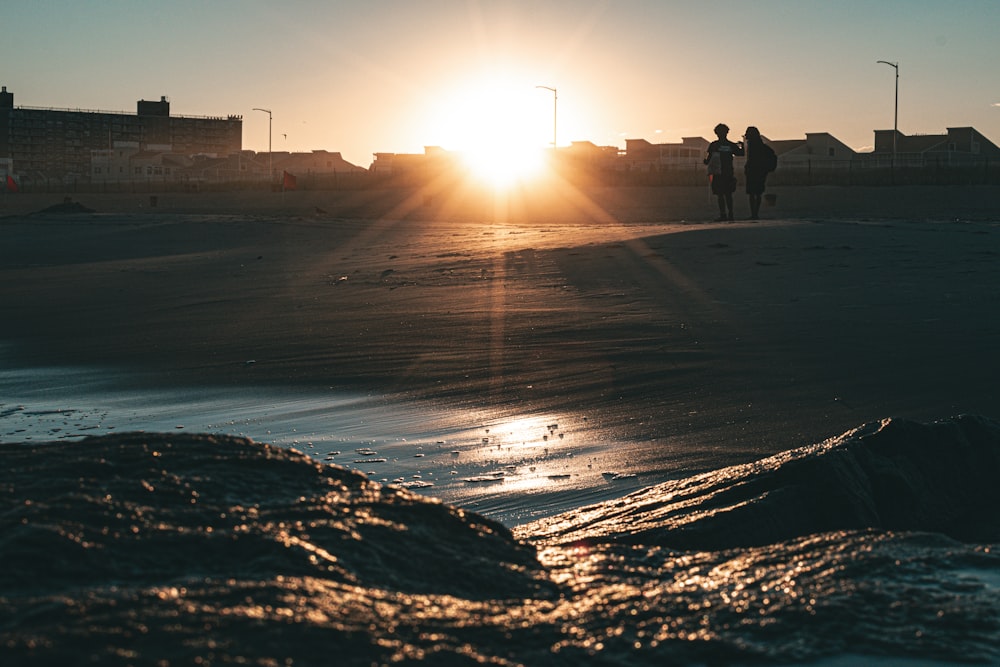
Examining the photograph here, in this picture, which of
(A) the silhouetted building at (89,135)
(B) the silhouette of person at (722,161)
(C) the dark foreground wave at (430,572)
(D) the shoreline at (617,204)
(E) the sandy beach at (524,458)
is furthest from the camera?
(A) the silhouetted building at (89,135)

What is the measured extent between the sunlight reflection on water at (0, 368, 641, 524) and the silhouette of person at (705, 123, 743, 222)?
11.0 metres

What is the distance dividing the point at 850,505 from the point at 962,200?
32655 mm

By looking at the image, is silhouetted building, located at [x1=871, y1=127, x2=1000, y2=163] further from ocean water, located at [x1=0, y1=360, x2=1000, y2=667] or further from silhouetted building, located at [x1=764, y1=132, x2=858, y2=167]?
ocean water, located at [x1=0, y1=360, x2=1000, y2=667]

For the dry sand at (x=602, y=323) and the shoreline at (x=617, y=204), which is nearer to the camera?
the dry sand at (x=602, y=323)

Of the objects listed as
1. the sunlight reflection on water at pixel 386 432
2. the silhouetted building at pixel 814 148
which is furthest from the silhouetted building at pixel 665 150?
Result: the sunlight reflection on water at pixel 386 432

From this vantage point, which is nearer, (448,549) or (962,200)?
(448,549)

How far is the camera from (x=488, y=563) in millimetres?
2576

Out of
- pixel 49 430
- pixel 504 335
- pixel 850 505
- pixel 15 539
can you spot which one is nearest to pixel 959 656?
pixel 850 505

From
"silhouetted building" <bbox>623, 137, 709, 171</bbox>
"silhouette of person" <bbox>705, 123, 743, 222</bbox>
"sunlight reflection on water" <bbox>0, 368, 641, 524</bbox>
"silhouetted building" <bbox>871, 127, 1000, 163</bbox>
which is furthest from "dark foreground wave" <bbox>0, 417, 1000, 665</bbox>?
"silhouetted building" <bbox>623, 137, 709, 171</bbox>

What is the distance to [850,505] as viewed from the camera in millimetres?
3156

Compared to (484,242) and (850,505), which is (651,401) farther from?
(484,242)

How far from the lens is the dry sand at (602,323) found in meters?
6.10

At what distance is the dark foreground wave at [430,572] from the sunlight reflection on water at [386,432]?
120 centimetres

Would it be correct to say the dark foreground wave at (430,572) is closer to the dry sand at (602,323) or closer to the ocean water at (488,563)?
the ocean water at (488,563)
